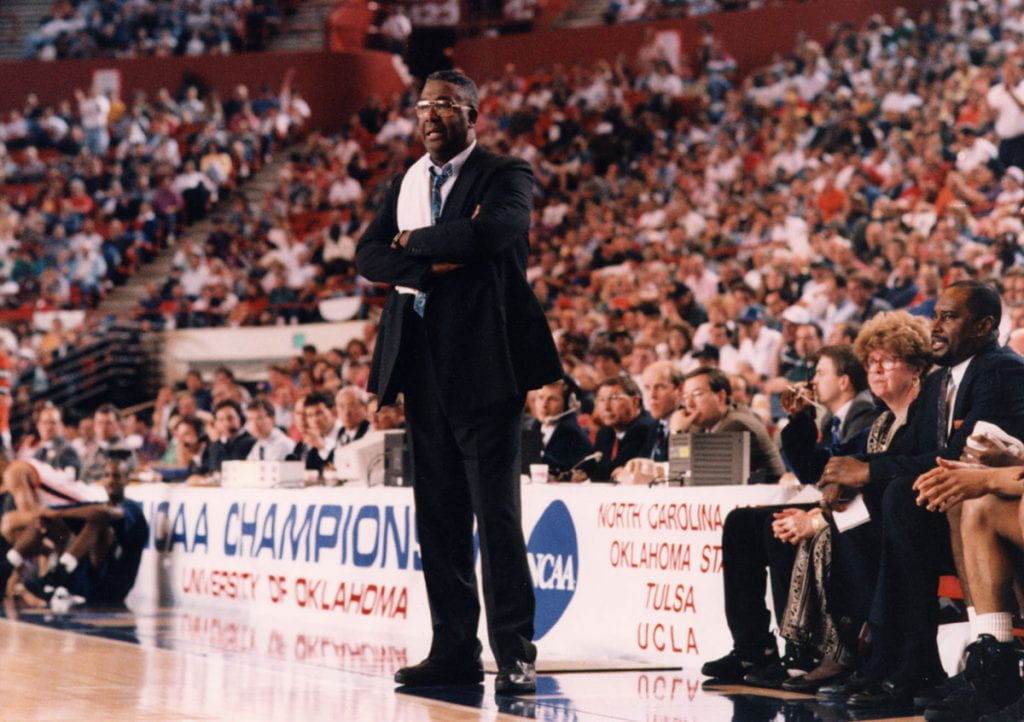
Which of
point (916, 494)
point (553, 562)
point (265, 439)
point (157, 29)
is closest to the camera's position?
point (916, 494)

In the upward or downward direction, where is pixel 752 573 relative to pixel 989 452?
downward

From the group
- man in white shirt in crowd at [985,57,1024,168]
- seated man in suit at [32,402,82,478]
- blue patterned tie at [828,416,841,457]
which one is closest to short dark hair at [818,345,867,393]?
blue patterned tie at [828,416,841,457]

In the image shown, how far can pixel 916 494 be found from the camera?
5332 millimetres

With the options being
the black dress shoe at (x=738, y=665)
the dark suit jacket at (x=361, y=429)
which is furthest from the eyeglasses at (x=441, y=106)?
the dark suit jacket at (x=361, y=429)

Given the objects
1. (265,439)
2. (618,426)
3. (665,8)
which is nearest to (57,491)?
(265,439)

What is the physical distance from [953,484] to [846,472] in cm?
61

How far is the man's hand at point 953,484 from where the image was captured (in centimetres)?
495

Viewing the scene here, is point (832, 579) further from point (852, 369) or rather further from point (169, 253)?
point (169, 253)

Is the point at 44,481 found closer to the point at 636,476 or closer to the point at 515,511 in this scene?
the point at 636,476

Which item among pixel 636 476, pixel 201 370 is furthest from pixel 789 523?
pixel 201 370

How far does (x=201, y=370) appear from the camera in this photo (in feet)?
67.1

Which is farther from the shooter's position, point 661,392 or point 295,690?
point 661,392

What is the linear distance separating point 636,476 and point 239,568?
3403 millimetres

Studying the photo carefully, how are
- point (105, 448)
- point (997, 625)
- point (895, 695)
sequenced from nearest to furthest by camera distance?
point (997, 625) < point (895, 695) < point (105, 448)
